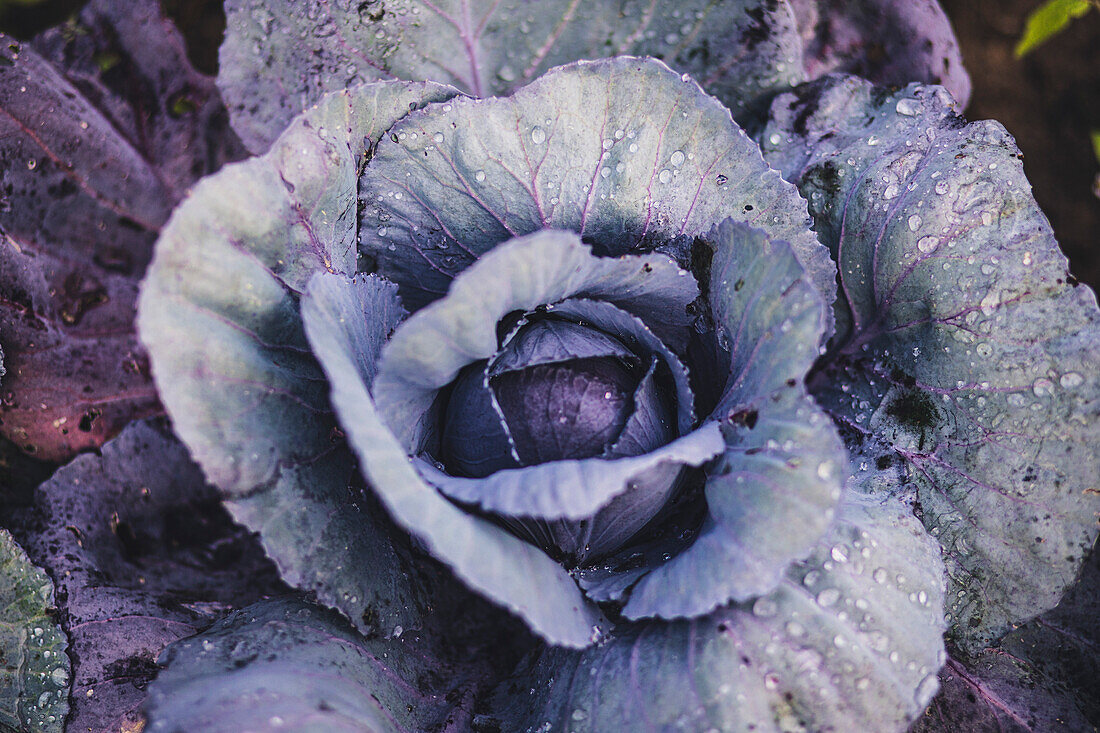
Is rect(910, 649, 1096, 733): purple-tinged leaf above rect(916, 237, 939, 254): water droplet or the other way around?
the other way around

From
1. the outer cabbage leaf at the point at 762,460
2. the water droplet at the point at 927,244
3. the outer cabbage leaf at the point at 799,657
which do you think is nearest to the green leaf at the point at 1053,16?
the water droplet at the point at 927,244

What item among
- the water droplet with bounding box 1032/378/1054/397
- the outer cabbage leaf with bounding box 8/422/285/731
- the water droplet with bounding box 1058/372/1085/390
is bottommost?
the outer cabbage leaf with bounding box 8/422/285/731

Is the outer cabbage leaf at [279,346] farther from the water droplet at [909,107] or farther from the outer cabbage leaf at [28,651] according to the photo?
the water droplet at [909,107]

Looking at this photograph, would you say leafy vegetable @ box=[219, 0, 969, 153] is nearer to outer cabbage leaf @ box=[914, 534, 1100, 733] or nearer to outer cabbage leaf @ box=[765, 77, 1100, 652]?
outer cabbage leaf @ box=[765, 77, 1100, 652]

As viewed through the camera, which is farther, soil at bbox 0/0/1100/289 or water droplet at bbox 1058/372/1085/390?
soil at bbox 0/0/1100/289

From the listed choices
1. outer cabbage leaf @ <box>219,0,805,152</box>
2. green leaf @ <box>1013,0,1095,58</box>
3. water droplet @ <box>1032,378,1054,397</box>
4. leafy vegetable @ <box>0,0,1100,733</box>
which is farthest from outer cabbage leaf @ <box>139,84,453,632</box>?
green leaf @ <box>1013,0,1095,58</box>

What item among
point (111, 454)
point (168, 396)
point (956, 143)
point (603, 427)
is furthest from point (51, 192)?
point (956, 143)

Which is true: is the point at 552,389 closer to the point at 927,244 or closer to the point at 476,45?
the point at 927,244

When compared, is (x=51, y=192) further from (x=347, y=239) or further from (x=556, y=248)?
(x=556, y=248)
